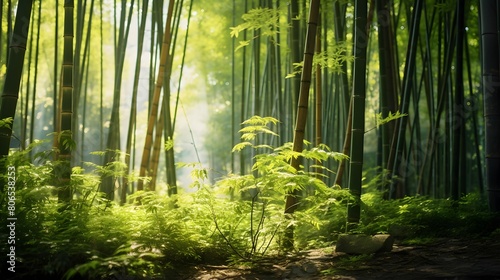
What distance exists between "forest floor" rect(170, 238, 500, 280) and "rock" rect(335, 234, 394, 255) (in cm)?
4

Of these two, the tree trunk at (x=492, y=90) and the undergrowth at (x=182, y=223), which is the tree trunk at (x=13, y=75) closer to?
the undergrowth at (x=182, y=223)

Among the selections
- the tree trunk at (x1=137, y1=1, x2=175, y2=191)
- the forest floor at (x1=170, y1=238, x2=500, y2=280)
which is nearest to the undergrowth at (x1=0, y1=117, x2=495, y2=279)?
the forest floor at (x1=170, y1=238, x2=500, y2=280)

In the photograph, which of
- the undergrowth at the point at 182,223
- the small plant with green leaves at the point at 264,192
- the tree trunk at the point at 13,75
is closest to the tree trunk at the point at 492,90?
the undergrowth at the point at 182,223

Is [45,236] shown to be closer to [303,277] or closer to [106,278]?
[106,278]

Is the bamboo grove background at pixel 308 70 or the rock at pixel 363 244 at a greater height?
the bamboo grove background at pixel 308 70

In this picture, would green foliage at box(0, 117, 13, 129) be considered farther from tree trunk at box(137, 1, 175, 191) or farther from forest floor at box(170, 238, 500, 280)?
tree trunk at box(137, 1, 175, 191)

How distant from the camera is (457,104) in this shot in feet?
12.2

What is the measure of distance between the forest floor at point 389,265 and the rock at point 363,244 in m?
0.04

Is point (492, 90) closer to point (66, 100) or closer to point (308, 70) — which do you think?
point (308, 70)

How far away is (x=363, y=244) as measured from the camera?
2.61 metres

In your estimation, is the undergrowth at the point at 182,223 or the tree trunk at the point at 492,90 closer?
the undergrowth at the point at 182,223

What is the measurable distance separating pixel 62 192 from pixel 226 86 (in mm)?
10977

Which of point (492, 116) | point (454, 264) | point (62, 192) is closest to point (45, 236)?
point (62, 192)

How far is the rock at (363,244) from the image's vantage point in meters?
2.58
